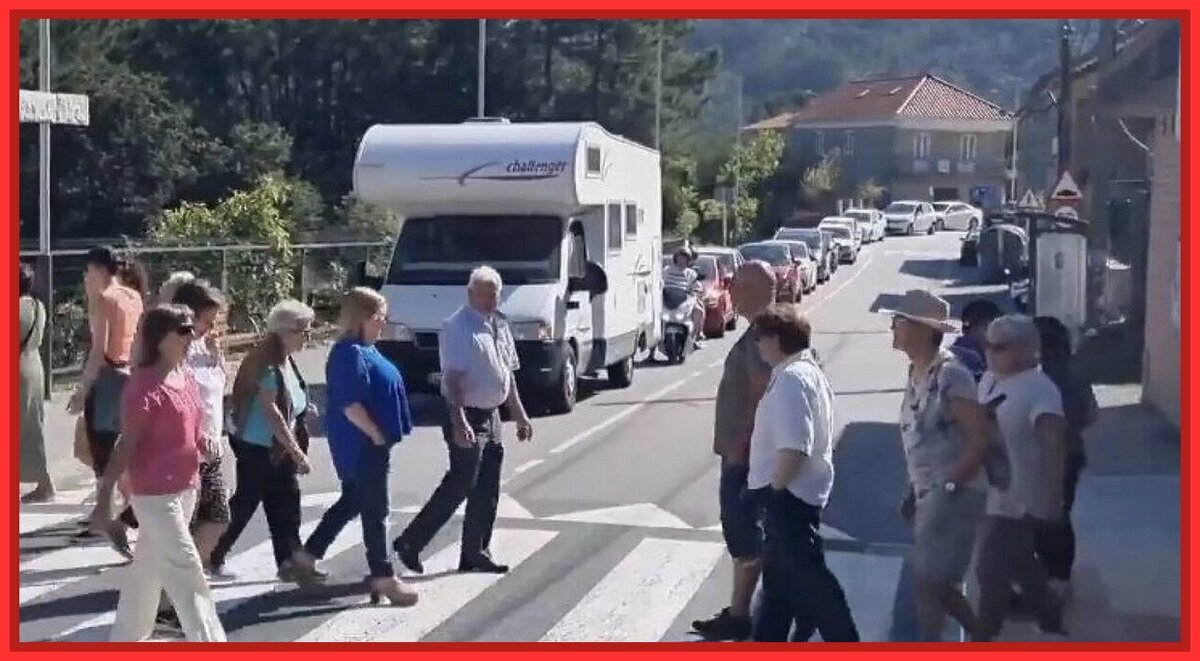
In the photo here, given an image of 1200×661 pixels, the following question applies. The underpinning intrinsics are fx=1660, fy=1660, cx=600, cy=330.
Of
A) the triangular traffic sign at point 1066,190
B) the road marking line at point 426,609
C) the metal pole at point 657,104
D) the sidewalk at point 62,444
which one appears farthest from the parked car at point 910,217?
the metal pole at point 657,104

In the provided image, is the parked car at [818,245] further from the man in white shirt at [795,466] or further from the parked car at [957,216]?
the man in white shirt at [795,466]

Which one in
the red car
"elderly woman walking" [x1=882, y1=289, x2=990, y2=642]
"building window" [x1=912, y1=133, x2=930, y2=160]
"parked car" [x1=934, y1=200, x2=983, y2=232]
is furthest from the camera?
the red car

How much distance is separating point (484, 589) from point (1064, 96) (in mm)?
4687

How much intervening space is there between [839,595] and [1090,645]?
1145mm

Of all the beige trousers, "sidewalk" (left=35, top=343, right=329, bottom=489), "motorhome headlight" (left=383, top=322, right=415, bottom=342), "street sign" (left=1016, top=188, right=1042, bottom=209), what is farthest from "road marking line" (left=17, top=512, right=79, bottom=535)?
"street sign" (left=1016, top=188, right=1042, bottom=209)

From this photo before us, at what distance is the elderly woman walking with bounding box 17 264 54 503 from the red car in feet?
53.6

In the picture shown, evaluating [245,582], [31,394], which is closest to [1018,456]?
[245,582]

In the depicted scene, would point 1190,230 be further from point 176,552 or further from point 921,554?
point 176,552

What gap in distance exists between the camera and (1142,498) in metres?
7.84

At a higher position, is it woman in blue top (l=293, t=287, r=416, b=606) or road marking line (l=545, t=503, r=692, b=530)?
woman in blue top (l=293, t=287, r=416, b=606)

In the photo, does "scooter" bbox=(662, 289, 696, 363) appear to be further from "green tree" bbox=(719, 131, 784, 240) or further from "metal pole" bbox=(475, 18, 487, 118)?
"metal pole" bbox=(475, 18, 487, 118)

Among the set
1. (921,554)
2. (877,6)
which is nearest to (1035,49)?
(877,6)

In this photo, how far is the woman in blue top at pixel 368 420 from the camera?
27.0 ft

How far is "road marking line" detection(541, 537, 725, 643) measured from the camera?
26.6 feet
